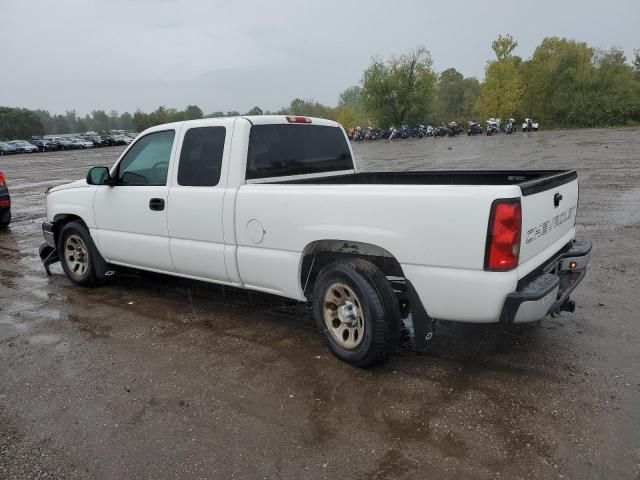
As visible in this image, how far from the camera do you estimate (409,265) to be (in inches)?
130

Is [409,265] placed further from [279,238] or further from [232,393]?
[232,393]

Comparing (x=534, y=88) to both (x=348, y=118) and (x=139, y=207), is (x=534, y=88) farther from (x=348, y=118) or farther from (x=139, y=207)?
(x=139, y=207)

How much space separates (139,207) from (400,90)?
76.2 m

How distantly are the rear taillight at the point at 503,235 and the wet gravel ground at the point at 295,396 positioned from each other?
0.92 metres

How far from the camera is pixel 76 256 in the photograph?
6059 millimetres

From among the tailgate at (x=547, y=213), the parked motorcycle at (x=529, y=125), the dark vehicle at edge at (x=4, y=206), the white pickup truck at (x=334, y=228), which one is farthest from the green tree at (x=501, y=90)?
the tailgate at (x=547, y=213)

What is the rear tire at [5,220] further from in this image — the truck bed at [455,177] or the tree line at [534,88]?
the tree line at [534,88]

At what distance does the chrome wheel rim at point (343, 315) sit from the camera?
3.65 metres

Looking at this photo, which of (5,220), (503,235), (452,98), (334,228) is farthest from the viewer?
(452,98)

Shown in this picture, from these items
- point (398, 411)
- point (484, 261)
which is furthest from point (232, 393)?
point (484, 261)

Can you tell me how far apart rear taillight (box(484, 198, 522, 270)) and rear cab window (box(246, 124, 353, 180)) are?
6.83ft

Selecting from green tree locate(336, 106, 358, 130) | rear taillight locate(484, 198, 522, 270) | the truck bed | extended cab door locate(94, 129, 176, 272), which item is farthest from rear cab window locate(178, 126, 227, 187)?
green tree locate(336, 106, 358, 130)

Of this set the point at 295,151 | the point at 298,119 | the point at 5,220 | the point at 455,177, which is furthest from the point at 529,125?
the point at 295,151

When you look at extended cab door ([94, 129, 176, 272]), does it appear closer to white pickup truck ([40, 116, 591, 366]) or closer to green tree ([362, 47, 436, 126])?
white pickup truck ([40, 116, 591, 366])
